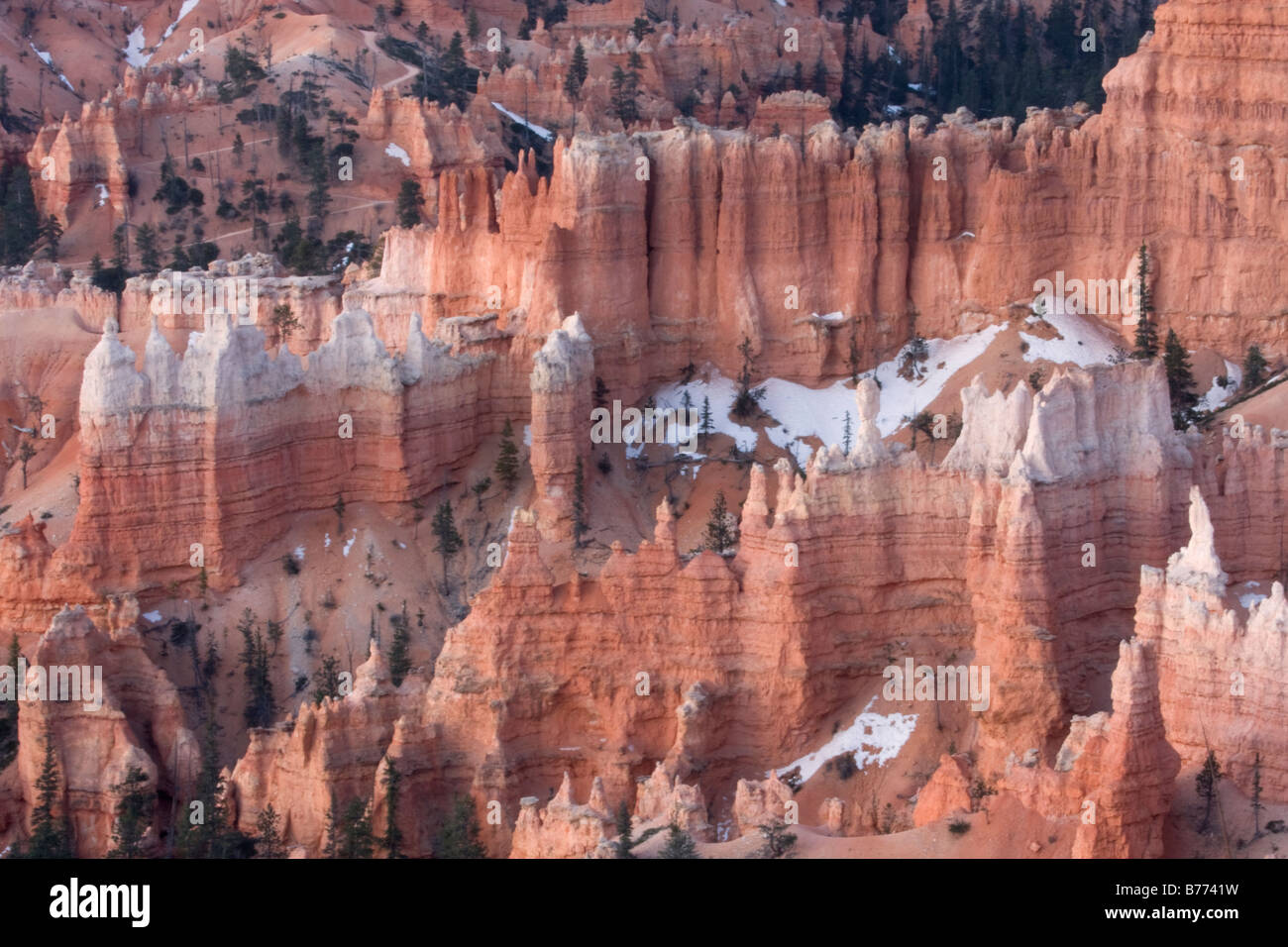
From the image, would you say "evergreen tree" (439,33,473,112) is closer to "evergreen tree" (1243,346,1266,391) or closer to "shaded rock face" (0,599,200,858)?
"evergreen tree" (1243,346,1266,391)

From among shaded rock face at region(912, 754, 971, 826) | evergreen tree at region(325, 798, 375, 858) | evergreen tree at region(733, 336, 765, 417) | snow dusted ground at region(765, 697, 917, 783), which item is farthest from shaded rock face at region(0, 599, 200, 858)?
evergreen tree at region(733, 336, 765, 417)

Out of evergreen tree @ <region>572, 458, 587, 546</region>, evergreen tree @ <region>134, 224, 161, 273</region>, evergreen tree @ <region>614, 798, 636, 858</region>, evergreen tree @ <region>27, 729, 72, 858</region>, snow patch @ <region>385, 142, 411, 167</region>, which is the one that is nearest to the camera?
evergreen tree @ <region>614, 798, 636, 858</region>

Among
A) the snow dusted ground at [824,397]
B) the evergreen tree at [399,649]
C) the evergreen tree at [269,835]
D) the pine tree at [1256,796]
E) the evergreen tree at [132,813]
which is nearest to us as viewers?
the pine tree at [1256,796]

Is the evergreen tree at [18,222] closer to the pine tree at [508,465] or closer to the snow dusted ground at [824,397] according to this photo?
the snow dusted ground at [824,397]

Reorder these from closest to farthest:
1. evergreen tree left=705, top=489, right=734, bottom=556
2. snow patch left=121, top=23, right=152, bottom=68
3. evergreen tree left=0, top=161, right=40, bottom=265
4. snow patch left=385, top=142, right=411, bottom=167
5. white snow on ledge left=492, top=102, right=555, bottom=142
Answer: evergreen tree left=705, top=489, right=734, bottom=556 < evergreen tree left=0, top=161, right=40, bottom=265 < snow patch left=385, top=142, right=411, bottom=167 < white snow on ledge left=492, top=102, right=555, bottom=142 < snow patch left=121, top=23, right=152, bottom=68

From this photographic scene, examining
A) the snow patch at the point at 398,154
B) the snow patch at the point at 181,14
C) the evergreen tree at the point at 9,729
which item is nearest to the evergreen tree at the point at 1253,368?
the evergreen tree at the point at 9,729
